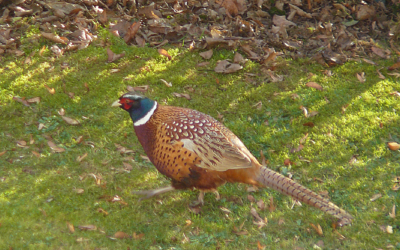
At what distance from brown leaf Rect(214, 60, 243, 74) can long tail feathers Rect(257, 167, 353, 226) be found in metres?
1.88

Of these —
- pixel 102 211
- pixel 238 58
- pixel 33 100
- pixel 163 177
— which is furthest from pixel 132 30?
pixel 102 211

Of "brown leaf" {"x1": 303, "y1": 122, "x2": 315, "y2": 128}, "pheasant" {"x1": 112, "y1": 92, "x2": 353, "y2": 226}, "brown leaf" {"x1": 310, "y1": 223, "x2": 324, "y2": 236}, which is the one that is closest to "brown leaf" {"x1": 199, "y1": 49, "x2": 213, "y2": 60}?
"brown leaf" {"x1": 303, "y1": 122, "x2": 315, "y2": 128}

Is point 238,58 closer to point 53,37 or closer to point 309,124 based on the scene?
point 309,124

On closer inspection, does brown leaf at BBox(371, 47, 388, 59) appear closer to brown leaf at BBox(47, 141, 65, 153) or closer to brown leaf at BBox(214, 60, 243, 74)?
brown leaf at BBox(214, 60, 243, 74)

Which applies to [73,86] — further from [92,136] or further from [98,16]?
[98,16]

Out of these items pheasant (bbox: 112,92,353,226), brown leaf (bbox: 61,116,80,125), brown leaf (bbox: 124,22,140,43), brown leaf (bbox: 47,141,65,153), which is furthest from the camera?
brown leaf (bbox: 124,22,140,43)

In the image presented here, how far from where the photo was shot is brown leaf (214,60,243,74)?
514 cm

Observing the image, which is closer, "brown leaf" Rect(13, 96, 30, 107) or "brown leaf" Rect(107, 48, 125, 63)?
"brown leaf" Rect(13, 96, 30, 107)

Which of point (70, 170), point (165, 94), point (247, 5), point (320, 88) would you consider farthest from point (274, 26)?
point (70, 170)

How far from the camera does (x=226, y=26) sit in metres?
5.70

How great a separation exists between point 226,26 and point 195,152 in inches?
107

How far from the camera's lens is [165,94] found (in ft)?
16.3

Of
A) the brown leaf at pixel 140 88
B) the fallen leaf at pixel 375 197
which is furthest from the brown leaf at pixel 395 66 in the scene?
the brown leaf at pixel 140 88

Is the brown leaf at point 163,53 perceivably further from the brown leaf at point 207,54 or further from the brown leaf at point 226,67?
the brown leaf at point 226,67
